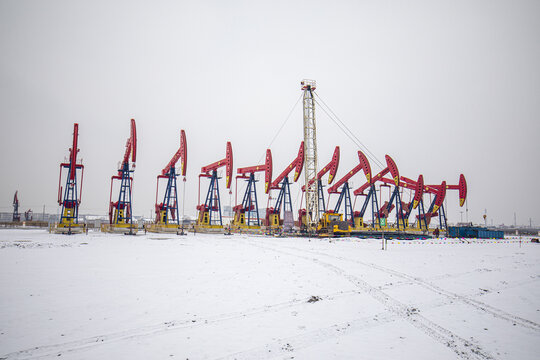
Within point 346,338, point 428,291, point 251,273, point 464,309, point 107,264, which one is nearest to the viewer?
point 346,338

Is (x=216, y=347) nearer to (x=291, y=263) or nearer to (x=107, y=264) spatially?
(x=291, y=263)

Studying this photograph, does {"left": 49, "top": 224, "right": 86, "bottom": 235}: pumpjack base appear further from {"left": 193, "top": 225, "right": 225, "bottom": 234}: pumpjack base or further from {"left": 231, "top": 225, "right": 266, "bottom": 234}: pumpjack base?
{"left": 231, "top": 225, "right": 266, "bottom": 234}: pumpjack base

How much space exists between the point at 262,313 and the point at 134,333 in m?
2.29

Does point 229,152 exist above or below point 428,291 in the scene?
above

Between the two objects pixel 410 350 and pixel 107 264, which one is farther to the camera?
pixel 107 264

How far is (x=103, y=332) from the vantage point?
4.70m

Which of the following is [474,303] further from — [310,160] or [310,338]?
[310,160]

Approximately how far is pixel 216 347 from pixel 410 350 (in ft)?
9.28

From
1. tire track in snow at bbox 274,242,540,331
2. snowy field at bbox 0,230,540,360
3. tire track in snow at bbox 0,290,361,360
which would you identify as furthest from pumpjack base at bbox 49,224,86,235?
tire track in snow at bbox 274,242,540,331

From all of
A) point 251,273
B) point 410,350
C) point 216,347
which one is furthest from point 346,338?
point 251,273

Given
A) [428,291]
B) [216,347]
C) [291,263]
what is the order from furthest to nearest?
[291,263] < [428,291] < [216,347]

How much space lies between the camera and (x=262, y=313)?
5.67 metres

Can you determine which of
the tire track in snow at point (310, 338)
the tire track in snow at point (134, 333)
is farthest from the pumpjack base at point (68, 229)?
the tire track in snow at point (310, 338)

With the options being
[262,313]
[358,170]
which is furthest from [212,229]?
[262,313]
